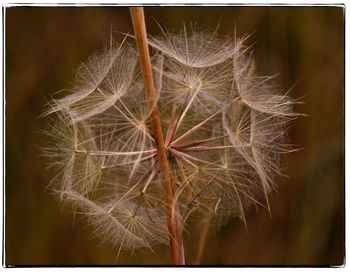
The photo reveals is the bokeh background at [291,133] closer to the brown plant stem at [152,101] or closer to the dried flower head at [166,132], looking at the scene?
the dried flower head at [166,132]

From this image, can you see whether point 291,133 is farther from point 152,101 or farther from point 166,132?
point 152,101

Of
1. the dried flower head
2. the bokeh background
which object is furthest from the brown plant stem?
the bokeh background

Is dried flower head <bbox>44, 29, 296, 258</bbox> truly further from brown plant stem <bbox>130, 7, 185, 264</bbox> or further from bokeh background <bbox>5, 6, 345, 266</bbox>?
bokeh background <bbox>5, 6, 345, 266</bbox>

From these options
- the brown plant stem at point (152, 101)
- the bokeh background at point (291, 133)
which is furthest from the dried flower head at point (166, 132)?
the bokeh background at point (291, 133)

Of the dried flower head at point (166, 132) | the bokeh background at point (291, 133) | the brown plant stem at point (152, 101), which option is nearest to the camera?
the brown plant stem at point (152, 101)

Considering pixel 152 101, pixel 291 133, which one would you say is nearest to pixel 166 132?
pixel 152 101
